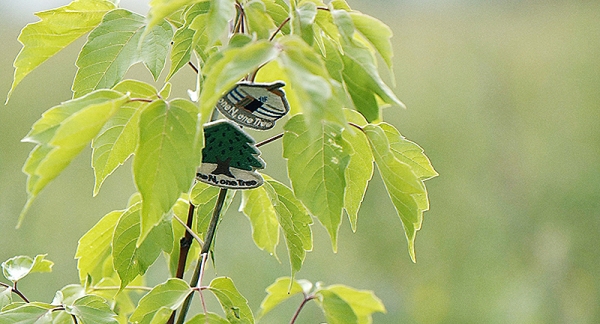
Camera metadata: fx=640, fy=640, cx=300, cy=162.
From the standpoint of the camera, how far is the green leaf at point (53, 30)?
0.48 metres

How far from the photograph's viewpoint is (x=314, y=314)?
1.32 m

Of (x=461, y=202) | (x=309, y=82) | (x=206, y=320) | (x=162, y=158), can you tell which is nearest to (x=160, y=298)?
(x=206, y=320)

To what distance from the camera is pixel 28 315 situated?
0.48m

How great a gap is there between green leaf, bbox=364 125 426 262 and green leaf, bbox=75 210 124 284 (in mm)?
253

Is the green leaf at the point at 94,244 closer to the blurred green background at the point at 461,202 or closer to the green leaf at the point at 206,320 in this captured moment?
the green leaf at the point at 206,320

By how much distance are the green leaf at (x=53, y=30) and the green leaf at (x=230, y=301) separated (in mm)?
215

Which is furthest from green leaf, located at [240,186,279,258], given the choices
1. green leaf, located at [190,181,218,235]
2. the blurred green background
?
the blurred green background

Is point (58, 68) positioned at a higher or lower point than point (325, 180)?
lower

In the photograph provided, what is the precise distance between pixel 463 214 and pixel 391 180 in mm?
925

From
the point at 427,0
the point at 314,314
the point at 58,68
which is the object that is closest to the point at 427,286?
the point at 314,314

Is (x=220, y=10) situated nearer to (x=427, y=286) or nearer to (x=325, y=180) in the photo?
(x=325, y=180)

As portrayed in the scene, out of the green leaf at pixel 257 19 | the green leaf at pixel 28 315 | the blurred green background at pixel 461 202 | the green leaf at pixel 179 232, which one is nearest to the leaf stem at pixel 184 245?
the green leaf at pixel 179 232

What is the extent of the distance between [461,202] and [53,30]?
1.01 metres

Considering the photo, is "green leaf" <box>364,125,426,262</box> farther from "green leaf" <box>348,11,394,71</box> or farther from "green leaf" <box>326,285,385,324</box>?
"green leaf" <box>326,285,385,324</box>
